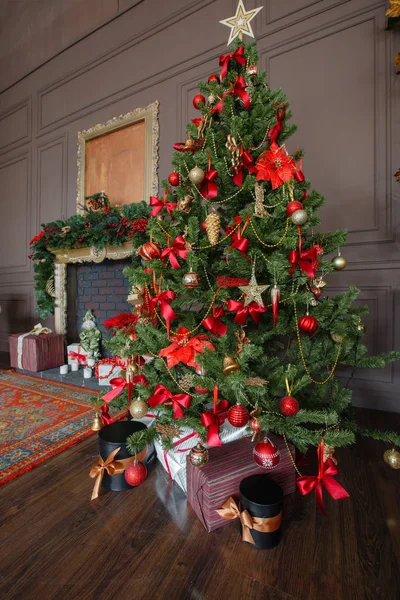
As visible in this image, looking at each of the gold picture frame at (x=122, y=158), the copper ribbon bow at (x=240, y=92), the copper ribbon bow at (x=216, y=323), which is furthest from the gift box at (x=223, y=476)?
the gold picture frame at (x=122, y=158)

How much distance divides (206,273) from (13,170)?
4.65 meters

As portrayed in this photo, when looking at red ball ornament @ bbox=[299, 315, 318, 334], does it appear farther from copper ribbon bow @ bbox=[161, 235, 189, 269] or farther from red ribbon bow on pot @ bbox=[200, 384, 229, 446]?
copper ribbon bow @ bbox=[161, 235, 189, 269]

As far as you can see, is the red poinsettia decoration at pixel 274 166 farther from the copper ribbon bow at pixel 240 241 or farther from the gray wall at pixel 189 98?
the gray wall at pixel 189 98

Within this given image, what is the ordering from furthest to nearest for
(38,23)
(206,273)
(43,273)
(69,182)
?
(38,23)
(69,182)
(43,273)
(206,273)

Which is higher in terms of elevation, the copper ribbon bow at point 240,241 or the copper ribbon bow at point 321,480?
the copper ribbon bow at point 240,241

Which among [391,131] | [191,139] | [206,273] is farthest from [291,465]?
[391,131]

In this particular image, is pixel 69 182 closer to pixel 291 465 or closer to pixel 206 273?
pixel 206 273

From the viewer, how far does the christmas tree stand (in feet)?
3.64

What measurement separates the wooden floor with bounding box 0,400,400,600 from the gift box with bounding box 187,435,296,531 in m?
0.05

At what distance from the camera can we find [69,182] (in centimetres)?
→ 384

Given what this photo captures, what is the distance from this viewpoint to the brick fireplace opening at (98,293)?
310 centimetres

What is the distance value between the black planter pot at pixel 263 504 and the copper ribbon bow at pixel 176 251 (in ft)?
2.64

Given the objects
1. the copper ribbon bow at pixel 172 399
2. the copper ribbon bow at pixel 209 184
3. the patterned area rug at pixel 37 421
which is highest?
the copper ribbon bow at pixel 209 184

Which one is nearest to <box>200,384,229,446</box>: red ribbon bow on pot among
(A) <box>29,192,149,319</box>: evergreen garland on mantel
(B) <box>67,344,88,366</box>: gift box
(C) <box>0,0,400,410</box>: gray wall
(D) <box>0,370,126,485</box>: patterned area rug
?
(D) <box>0,370,126,485</box>: patterned area rug
